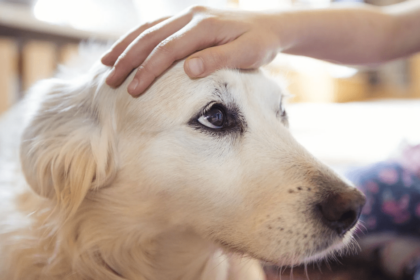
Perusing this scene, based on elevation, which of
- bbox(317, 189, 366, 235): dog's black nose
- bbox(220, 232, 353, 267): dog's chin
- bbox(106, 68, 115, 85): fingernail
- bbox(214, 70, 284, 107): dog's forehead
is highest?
bbox(214, 70, 284, 107): dog's forehead

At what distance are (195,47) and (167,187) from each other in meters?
0.41

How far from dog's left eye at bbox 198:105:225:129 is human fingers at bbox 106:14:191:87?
0.25m

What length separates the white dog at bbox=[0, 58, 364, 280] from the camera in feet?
3.16

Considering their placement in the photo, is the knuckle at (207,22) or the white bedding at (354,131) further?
the white bedding at (354,131)

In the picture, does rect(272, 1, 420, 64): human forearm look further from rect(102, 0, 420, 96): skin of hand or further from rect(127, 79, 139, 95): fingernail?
rect(127, 79, 139, 95): fingernail

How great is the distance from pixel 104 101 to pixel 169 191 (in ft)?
1.18

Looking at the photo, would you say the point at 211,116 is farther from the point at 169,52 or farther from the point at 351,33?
the point at 351,33

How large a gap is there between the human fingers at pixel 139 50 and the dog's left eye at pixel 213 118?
0.25 meters

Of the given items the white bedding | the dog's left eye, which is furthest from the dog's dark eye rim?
the white bedding

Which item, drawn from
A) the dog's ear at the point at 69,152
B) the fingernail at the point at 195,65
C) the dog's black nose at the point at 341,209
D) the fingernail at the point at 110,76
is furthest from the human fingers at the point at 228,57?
the dog's black nose at the point at 341,209

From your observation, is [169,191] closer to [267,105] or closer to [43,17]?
Answer: [267,105]

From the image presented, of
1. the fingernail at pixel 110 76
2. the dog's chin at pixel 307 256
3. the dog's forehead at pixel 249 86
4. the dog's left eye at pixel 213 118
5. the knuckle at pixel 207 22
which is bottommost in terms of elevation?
the dog's chin at pixel 307 256

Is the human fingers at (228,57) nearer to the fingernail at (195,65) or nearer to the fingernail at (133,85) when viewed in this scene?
the fingernail at (195,65)

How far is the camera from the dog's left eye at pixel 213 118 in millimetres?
1071
